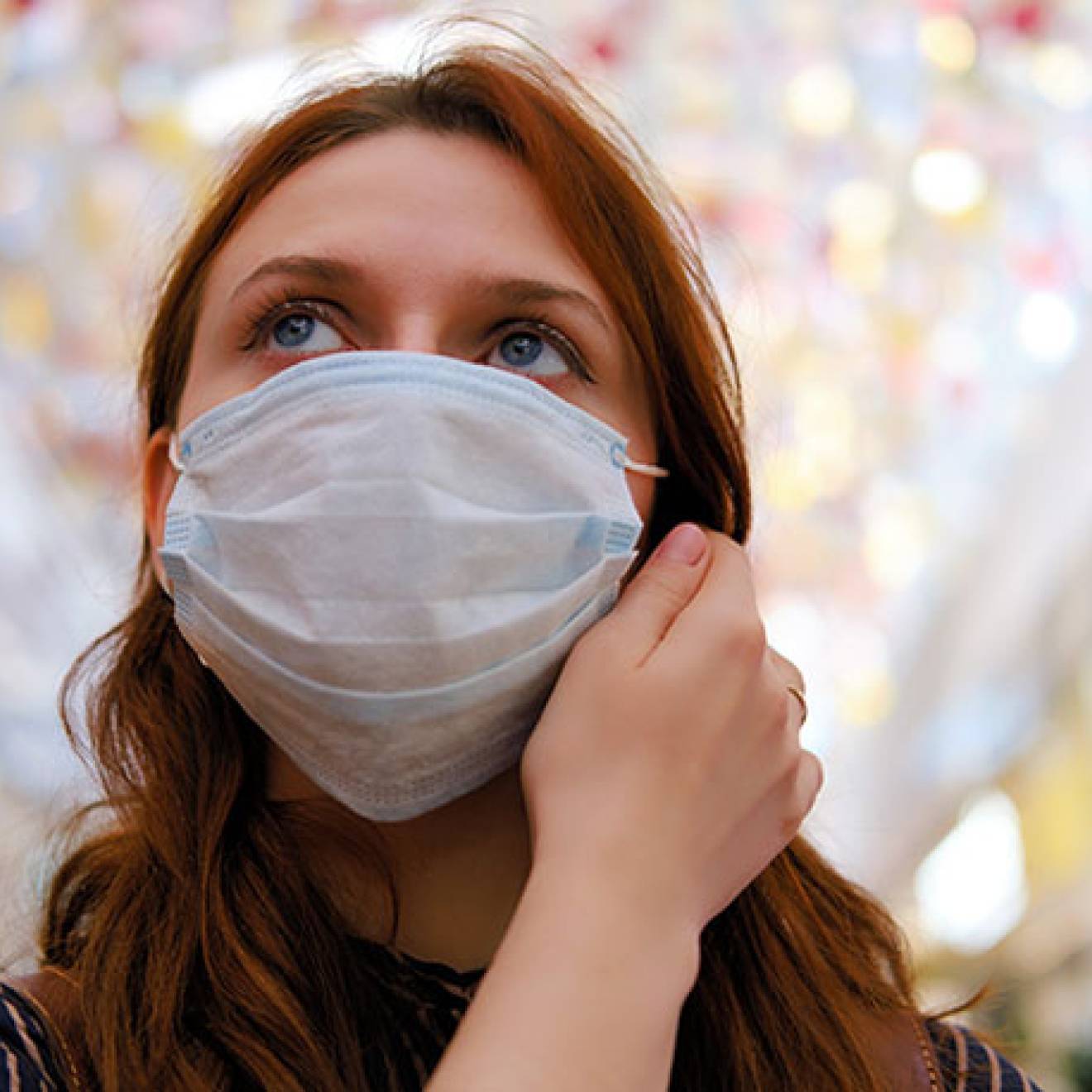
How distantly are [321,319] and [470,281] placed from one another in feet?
0.44

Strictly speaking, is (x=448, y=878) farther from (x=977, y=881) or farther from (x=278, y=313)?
(x=977, y=881)

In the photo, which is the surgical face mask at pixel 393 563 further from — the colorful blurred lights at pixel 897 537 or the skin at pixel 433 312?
the colorful blurred lights at pixel 897 537

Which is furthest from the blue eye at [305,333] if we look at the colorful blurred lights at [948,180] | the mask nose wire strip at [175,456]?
the colorful blurred lights at [948,180]

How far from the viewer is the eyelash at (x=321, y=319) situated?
4.31 ft

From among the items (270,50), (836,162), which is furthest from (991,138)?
(270,50)

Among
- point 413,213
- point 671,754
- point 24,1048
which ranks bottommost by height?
point 24,1048

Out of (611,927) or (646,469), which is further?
(646,469)

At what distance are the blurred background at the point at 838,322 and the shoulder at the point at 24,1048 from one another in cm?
229

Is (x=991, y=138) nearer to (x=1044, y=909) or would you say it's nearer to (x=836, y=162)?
(x=836, y=162)

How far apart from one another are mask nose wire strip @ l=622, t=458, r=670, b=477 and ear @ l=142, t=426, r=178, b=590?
0.40 meters

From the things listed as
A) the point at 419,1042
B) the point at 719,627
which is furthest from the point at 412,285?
the point at 419,1042

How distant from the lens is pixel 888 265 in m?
4.45

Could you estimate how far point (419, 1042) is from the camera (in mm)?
1235

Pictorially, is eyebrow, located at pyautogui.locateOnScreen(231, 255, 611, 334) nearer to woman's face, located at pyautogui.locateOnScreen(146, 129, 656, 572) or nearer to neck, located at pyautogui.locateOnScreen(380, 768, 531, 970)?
woman's face, located at pyautogui.locateOnScreen(146, 129, 656, 572)
